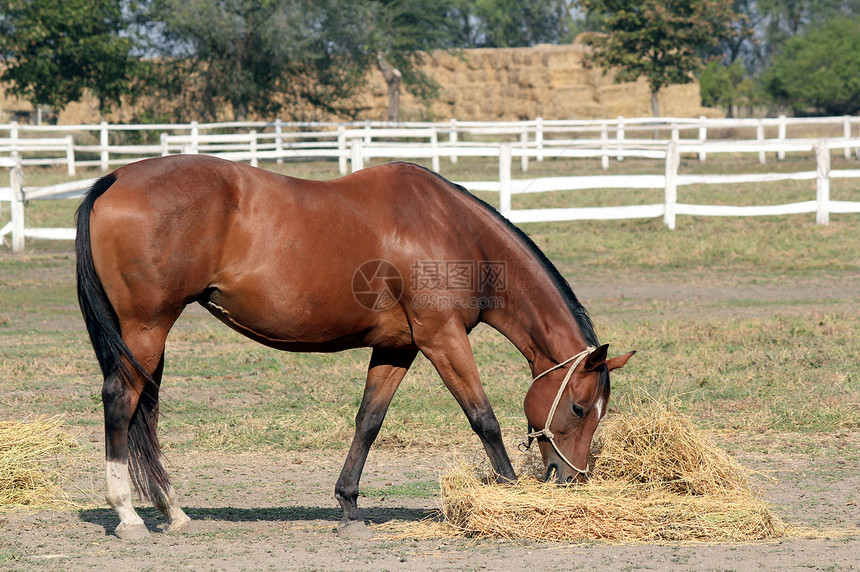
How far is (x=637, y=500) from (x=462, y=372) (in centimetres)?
113

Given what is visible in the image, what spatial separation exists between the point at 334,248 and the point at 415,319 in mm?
566

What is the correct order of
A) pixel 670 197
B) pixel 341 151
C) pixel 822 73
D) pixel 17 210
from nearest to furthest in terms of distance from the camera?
pixel 17 210, pixel 670 197, pixel 341 151, pixel 822 73

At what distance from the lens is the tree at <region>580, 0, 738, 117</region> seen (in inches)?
1267

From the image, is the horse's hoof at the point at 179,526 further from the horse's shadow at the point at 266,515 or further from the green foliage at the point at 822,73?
the green foliage at the point at 822,73

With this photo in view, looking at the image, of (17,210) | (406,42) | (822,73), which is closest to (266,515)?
(17,210)

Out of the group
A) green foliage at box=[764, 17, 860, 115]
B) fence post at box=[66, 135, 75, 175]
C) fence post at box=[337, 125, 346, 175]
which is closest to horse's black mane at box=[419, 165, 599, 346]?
fence post at box=[337, 125, 346, 175]

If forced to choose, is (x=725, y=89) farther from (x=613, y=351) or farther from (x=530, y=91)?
(x=613, y=351)

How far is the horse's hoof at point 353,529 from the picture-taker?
16.6ft

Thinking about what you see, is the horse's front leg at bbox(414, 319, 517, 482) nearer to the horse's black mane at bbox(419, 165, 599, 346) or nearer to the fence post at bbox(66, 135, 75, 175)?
the horse's black mane at bbox(419, 165, 599, 346)

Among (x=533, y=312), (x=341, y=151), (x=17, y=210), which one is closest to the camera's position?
(x=533, y=312)

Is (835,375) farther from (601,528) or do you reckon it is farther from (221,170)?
(221,170)

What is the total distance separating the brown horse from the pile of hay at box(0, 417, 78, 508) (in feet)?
2.89

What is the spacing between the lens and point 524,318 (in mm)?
5312

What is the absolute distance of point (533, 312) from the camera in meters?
5.29
